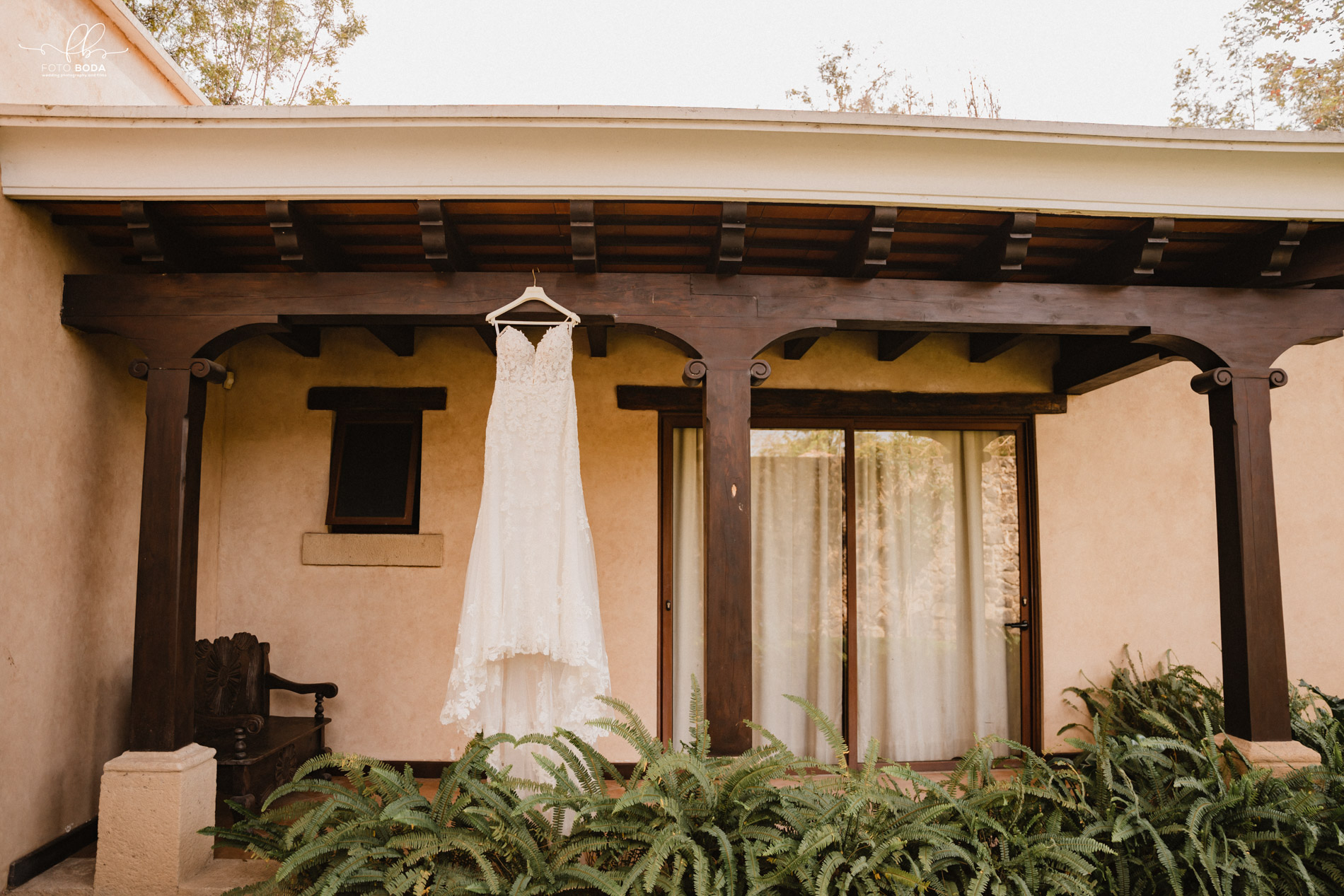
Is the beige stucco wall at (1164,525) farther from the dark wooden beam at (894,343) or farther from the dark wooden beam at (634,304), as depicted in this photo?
the dark wooden beam at (634,304)

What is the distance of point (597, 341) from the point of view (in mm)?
4289

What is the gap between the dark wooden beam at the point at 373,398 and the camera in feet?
14.9

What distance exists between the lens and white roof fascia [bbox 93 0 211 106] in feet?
13.2

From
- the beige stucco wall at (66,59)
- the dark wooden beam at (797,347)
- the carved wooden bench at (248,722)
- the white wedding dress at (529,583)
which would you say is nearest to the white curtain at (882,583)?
the dark wooden beam at (797,347)

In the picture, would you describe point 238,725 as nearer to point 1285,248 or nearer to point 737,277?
point 737,277

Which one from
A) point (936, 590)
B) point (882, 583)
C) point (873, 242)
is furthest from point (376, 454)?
point (936, 590)

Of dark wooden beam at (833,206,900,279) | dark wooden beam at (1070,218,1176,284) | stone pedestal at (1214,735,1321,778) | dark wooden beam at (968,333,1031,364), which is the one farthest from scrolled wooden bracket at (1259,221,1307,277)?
stone pedestal at (1214,735,1321,778)

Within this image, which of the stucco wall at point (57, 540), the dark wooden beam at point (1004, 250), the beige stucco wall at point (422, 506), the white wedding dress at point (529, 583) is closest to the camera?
the white wedding dress at point (529, 583)

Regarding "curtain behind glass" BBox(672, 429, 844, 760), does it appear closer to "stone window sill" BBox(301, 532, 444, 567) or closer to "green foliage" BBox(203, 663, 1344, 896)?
"stone window sill" BBox(301, 532, 444, 567)

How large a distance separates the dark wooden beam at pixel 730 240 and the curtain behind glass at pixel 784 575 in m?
1.73

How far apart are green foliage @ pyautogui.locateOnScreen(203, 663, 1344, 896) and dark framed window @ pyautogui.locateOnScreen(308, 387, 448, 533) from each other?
78.9 inches

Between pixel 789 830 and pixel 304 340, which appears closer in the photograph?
pixel 789 830

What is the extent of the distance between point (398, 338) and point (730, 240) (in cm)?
229

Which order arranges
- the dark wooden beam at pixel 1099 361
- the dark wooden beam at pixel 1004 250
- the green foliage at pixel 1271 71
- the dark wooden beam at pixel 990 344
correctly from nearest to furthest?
the dark wooden beam at pixel 1004 250 < the dark wooden beam at pixel 1099 361 < the dark wooden beam at pixel 990 344 < the green foliage at pixel 1271 71
